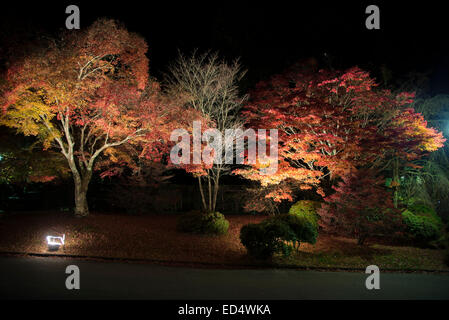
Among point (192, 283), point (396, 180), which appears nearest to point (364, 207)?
point (396, 180)

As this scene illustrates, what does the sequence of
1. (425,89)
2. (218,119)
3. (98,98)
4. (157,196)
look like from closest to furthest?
(98,98)
(218,119)
(425,89)
(157,196)

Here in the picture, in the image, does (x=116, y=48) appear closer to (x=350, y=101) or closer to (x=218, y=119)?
(x=218, y=119)

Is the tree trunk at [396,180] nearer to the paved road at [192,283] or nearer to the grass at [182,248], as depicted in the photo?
the grass at [182,248]

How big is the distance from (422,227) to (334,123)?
5.53 metres

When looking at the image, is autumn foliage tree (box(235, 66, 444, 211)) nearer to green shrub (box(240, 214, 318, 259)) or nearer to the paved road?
green shrub (box(240, 214, 318, 259))

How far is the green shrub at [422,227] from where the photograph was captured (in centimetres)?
1218

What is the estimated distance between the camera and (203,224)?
12.1 meters

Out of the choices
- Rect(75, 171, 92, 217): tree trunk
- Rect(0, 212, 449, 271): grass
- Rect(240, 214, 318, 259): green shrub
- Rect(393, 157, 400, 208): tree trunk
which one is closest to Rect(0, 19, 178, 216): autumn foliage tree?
Rect(75, 171, 92, 217): tree trunk

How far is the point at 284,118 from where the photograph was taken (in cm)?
1234

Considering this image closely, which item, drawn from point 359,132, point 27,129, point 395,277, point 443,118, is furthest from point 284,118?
point 27,129

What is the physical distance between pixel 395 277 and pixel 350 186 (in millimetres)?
3258

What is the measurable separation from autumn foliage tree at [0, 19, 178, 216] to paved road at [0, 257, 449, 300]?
5.94 m

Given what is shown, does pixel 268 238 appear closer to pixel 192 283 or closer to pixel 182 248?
pixel 192 283

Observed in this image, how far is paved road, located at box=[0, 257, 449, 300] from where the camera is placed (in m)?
5.85
